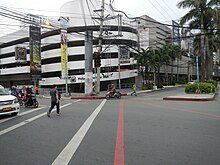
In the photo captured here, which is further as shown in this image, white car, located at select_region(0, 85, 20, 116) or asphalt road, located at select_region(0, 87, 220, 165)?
white car, located at select_region(0, 85, 20, 116)

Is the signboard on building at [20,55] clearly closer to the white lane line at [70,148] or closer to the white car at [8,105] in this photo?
the white car at [8,105]

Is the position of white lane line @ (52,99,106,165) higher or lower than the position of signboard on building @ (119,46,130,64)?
lower

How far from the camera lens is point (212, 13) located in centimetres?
2412

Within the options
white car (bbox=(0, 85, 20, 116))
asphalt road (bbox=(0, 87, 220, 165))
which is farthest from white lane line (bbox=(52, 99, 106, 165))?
white car (bbox=(0, 85, 20, 116))

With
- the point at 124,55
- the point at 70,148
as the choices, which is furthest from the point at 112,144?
the point at 124,55

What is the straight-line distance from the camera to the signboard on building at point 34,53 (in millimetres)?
32794

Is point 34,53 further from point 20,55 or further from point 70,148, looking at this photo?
point 70,148

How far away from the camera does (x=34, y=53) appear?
33.3 meters

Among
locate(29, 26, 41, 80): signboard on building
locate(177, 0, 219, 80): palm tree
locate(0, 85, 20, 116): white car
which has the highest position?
locate(177, 0, 219, 80): palm tree

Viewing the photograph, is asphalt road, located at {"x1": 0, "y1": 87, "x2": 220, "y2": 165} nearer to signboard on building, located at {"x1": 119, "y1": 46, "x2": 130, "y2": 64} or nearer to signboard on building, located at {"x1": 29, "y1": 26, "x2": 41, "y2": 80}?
signboard on building, located at {"x1": 29, "y1": 26, "x2": 41, "y2": 80}

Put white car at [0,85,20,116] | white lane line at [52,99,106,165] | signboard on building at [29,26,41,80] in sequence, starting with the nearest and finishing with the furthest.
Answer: white lane line at [52,99,106,165] < white car at [0,85,20,116] < signboard on building at [29,26,41,80]

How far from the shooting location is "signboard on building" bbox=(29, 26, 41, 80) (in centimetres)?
3279

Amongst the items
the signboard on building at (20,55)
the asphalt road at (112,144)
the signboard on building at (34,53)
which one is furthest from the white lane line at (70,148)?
the signboard on building at (20,55)

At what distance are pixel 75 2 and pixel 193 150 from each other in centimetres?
4083
